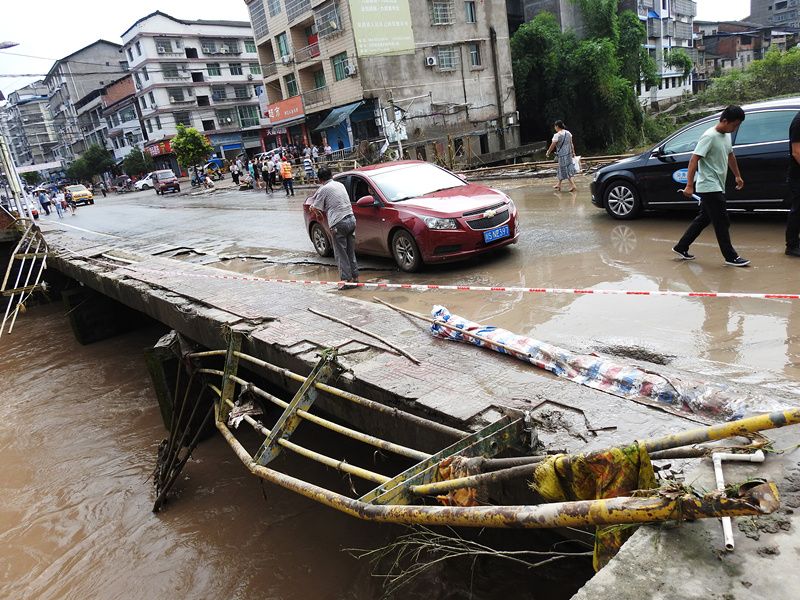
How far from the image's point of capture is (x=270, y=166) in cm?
2747

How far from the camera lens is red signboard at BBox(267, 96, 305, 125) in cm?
3753

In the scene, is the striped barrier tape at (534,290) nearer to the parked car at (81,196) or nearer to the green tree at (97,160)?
the parked car at (81,196)

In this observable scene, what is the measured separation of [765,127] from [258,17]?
1552 inches

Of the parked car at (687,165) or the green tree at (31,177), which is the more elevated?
the green tree at (31,177)

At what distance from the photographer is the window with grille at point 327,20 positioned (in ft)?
104

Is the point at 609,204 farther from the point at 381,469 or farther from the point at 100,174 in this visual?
the point at 100,174

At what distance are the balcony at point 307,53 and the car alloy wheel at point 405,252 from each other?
30.4m

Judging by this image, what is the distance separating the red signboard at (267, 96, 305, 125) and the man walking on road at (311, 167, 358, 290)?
31.8 m

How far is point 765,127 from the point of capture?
24.2 feet

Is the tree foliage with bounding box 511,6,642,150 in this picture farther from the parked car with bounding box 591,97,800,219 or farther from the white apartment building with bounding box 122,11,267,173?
the white apartment building with bounding box 122,11,267,173

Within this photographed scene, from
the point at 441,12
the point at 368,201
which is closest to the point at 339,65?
the point at 441,12

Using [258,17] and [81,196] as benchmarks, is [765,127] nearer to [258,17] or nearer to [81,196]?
[258,17]

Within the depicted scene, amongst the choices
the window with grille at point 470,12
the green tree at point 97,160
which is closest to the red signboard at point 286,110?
the window with grille at point 470,12

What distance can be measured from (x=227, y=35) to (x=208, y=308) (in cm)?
6187
